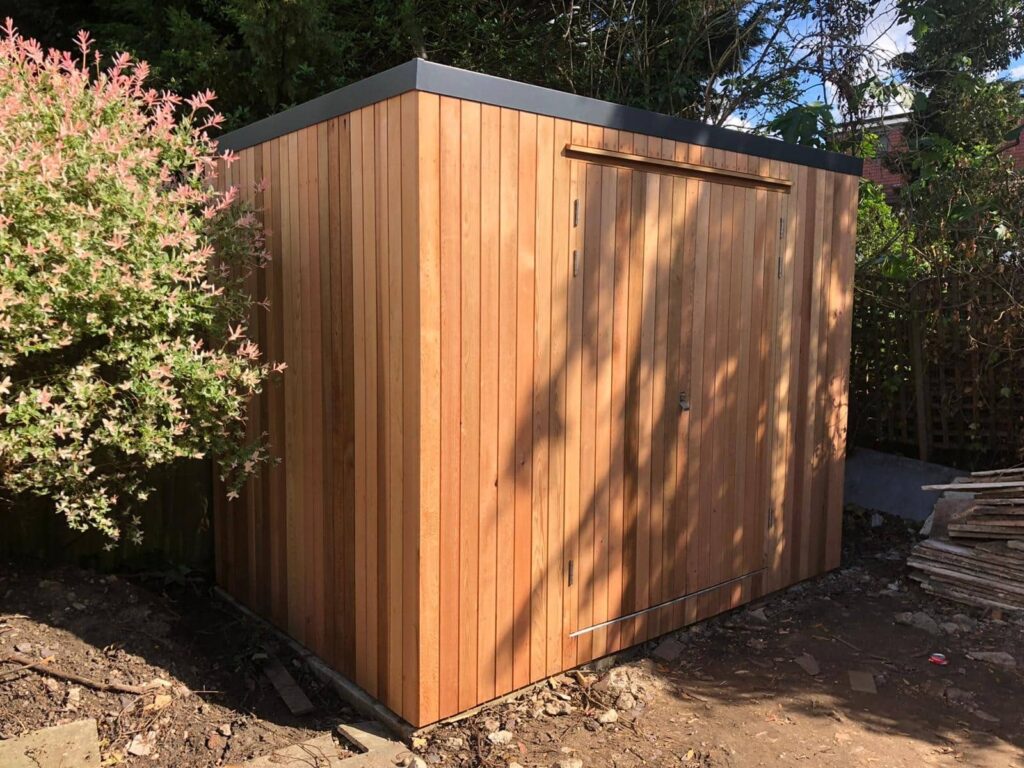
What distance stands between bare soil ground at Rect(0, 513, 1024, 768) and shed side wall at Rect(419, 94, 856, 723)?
189 millimetres

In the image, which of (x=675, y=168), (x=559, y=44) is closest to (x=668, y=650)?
(x=675, y=168)

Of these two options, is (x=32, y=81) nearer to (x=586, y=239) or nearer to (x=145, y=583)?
(x=586, y=239)

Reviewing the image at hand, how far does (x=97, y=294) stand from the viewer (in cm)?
287

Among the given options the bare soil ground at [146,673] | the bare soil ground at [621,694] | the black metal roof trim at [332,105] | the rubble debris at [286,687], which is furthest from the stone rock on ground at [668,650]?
the black metal roof trim at [332,105]

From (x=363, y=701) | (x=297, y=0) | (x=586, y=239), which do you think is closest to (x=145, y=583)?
(x=363, y=701)

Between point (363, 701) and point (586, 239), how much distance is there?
214 cm

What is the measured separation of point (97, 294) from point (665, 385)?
244cm

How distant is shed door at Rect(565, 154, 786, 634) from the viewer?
11.6 feet

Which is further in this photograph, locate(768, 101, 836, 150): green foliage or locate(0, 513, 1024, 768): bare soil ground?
locate(768, 101, 836, 150): green foliage

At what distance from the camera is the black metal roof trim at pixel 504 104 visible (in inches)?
115

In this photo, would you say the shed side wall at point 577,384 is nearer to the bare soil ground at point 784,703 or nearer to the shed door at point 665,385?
the shed door at point 665,385

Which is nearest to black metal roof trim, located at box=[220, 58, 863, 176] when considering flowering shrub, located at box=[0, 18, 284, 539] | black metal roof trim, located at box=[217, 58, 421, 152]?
black metal roof trim, located at box=[217, 58, 421, 152]

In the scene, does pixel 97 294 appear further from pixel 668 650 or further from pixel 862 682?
pixel 862 682

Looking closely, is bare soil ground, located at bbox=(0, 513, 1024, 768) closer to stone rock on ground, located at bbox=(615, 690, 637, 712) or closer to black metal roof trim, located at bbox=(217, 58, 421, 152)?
stone rock on ground, located at bbox=(615, 690, 637, 712)
